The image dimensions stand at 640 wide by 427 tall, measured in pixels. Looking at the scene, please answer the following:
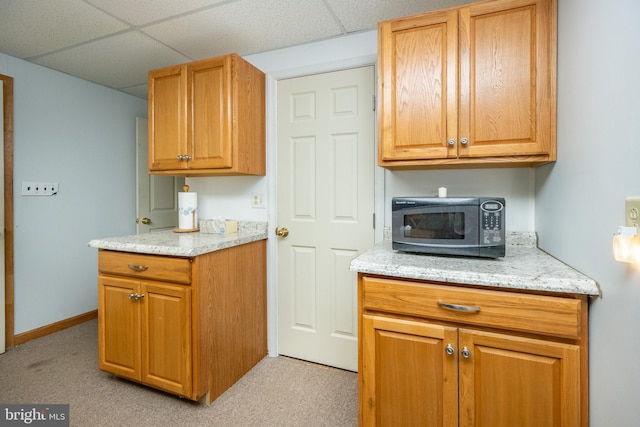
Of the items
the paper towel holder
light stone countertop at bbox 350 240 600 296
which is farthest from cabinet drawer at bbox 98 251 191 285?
light stone countertop at bbox 350 240 600 296

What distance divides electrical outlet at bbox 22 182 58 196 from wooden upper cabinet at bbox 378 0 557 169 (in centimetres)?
277

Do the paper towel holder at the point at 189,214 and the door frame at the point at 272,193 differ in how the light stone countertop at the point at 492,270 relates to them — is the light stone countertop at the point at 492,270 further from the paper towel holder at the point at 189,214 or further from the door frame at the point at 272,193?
the paper towel holder at the point at 189,214

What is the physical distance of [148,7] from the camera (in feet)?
5.71

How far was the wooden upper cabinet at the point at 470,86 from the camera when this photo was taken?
1324 millimetres

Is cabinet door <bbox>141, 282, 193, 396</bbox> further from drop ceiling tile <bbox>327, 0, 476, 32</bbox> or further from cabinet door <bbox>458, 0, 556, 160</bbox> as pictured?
drop ceiling tile <bbox>327, 0, 476, 32</bbox>

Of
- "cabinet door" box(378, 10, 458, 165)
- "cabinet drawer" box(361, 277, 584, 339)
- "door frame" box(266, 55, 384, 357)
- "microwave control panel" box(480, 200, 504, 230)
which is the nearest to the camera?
"cabinet drawer" box(361, 277, 584, 339)

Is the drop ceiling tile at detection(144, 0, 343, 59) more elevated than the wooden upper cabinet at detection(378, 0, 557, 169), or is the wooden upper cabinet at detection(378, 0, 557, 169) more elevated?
the drop ceiling tile at detection(144, 0, 343, 59)

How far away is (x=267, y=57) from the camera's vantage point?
2.29 meters

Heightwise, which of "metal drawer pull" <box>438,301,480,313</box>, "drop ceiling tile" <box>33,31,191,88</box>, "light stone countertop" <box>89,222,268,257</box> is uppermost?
"drop ceiling tile" <box>33,31,191,88</box>

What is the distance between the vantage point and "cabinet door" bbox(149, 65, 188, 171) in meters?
2.07

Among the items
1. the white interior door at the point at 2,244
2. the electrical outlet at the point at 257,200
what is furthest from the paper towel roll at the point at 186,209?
the white interior door at the point at 2,244

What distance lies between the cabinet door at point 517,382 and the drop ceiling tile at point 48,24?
2.58 metres

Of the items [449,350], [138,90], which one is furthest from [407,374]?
[138,90]

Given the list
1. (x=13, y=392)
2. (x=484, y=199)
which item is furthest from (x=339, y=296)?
(x=13, y=392)
